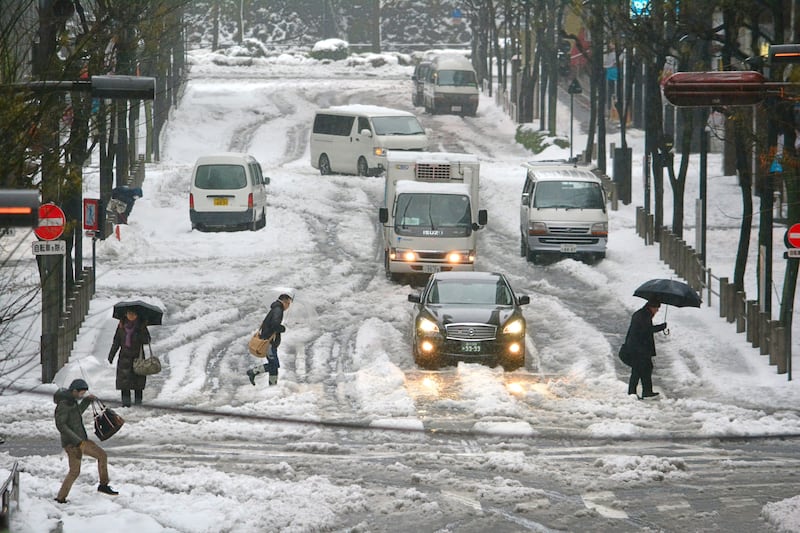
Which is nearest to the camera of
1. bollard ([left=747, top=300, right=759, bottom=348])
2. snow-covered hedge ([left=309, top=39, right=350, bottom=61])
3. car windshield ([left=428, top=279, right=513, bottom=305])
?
car windshield ([left=428, top=279, right=513, bottom=305])

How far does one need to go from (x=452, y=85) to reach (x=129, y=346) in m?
46.1

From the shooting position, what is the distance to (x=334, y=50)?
91.1 meters

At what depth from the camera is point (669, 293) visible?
20.8 meters

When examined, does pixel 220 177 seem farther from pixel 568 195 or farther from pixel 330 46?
pixel 330 46

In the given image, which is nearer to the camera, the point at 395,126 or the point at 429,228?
the point at 429,228

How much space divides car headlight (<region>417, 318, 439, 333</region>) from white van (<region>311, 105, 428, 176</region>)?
23.0 m

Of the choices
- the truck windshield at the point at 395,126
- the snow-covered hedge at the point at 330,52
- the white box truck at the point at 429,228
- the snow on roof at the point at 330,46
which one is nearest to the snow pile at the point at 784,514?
the white box truck at the point at 429,228

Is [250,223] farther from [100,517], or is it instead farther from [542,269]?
[100,517]

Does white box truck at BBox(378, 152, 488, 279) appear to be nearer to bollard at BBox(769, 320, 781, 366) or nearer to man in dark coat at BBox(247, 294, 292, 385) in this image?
bollard at BBox(769, 320, 781, 366)

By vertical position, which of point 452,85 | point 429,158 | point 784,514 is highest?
point 452,85

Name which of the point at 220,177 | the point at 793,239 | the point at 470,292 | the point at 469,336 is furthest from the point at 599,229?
the point at 793,239

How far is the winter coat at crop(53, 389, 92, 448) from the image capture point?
578 inches

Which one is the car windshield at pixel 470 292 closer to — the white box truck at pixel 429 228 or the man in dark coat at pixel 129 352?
the man in dark coat at pixel 129 352

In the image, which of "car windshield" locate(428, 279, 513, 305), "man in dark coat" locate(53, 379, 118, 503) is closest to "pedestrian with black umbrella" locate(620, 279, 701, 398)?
"car windshield" locate(428, 279, 513, 305)
